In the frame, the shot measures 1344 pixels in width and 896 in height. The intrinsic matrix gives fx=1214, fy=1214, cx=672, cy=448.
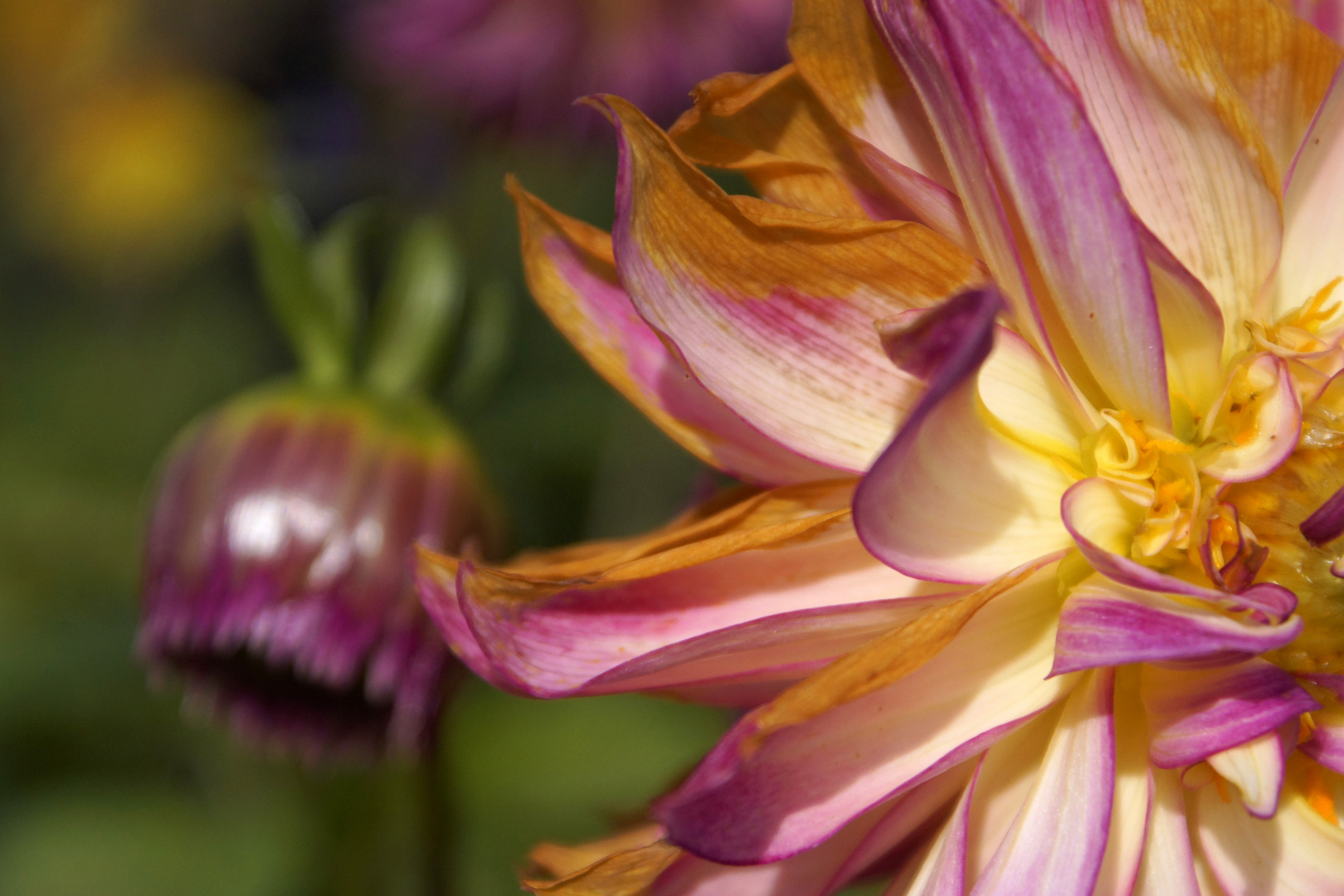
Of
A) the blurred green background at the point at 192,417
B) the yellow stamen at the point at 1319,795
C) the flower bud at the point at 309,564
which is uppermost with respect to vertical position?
the yellow stamen at the point at 1319,795

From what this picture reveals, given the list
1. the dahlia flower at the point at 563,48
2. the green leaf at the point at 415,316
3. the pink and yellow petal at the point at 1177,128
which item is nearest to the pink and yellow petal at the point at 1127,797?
the pink and yellow petal at the point at 1177,128

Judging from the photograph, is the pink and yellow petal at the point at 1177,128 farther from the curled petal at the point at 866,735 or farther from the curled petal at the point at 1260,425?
the curled petal at the point at 866,735

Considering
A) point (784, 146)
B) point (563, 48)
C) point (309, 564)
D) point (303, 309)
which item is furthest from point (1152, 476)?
point (563, 48)

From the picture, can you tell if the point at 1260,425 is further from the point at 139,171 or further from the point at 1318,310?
the point at 139,171

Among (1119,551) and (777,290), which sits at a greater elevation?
(777,290)

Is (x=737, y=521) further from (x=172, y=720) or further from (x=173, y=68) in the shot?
(x=173, y=68)

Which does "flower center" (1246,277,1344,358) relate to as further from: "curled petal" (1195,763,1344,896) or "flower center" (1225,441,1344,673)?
"curled petal" (1195,763,1344,896)
